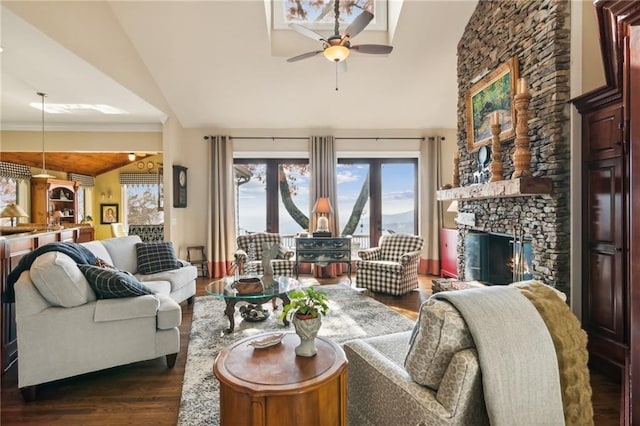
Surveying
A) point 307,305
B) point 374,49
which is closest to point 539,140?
point 374,49

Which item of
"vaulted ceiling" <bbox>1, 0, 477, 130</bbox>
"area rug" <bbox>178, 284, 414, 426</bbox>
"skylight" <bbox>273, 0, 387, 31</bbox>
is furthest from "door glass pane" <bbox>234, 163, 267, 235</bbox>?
"skylight" <bbox>273, 0, 387, 31</bbox>

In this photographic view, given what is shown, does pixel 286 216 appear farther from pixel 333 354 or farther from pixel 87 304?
pixel 333 354

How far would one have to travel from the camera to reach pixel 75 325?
92.1 inches

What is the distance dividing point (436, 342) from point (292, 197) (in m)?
5.43

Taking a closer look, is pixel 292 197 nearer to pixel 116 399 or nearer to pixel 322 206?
pixel 322 206

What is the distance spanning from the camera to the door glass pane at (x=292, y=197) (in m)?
6.56

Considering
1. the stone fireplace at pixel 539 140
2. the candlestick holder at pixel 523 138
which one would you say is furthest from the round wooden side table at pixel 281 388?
the candlestick holder at pixel 523 138

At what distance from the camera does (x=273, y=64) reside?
15.4 feet

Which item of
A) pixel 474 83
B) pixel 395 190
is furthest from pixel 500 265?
pixel 395 190

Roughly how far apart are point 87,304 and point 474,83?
15.2ft

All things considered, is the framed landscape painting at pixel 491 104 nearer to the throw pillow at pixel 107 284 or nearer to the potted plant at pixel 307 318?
the potted plant at pixel 307 318

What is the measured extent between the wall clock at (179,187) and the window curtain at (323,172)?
2.29 meters

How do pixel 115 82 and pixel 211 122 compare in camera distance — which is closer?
pixel 115 82

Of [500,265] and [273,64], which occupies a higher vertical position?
[273,64]
